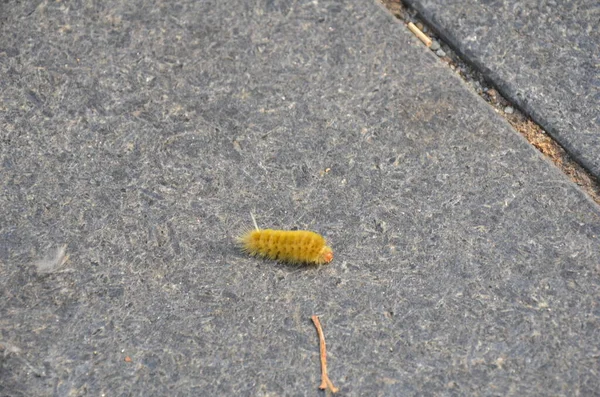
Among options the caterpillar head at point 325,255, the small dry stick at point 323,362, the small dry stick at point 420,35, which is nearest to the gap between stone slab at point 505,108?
the small dry stick at point 420,35

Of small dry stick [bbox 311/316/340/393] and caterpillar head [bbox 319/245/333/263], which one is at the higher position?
caterpillar head [bbox 319/245/333/263]

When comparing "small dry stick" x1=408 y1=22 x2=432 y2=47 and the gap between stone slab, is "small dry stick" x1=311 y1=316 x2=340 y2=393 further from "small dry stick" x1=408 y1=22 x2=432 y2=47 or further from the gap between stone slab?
"small dry stick" x1=408 y1=22 x2=432 y2=47

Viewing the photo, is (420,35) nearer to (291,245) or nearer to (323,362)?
(291,245)

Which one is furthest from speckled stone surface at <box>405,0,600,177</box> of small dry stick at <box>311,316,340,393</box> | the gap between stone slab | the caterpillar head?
small dry stick at <box>311,316,340,393</box>

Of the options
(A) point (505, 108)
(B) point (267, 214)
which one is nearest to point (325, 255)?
(B) point (267, 214)

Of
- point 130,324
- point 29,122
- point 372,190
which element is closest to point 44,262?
point 130,324

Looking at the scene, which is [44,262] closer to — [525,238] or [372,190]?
[372,190]

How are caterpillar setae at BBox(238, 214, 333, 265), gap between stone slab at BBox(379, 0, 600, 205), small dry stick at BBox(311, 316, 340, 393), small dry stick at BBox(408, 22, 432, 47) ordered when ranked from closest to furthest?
1. small dry stick at BBox(311, 316, 340, 393)
2. caterpillar setae at BBox(238, 214, 333, 265)
3. gap between stone slab at BBox(379, 0, 600, 205)
4. small dry stick at BBox(408, 22, 432, 47)

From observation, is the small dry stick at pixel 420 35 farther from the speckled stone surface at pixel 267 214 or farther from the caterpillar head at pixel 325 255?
the caterpillar head at pixel 325 255
